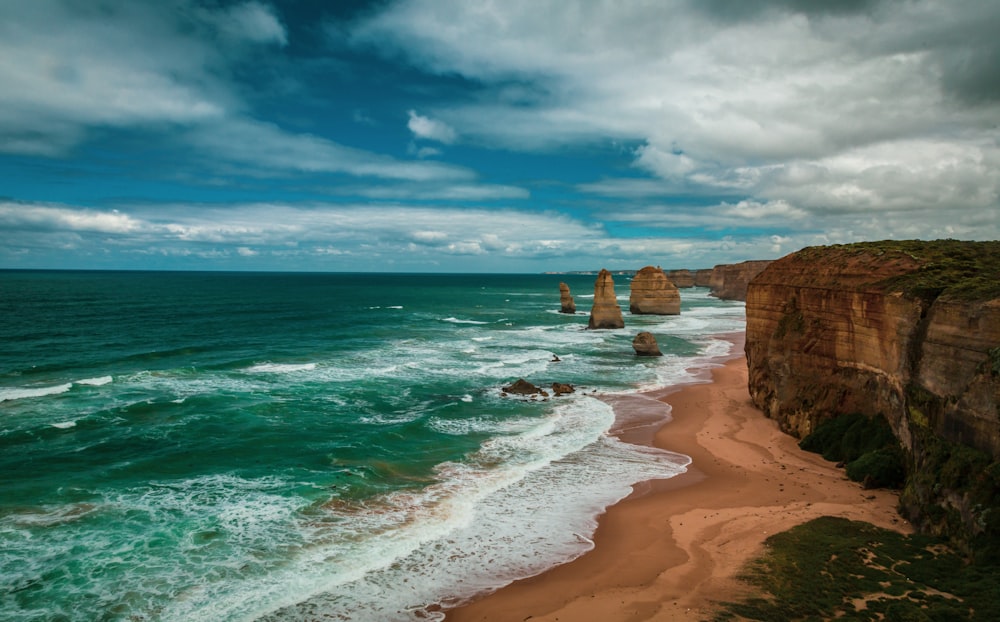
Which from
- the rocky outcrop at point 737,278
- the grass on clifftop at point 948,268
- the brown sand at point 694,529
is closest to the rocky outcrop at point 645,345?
the brown sand at point 694,529

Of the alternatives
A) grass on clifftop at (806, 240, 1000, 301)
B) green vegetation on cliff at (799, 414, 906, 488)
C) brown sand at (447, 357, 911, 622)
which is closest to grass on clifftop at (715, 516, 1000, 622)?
brown sand at (447, 357, 911, 622)

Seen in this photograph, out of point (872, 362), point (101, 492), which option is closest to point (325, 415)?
point (101, 492)

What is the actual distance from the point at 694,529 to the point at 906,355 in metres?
8.28

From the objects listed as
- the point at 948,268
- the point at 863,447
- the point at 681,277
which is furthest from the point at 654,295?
the point at 681,277

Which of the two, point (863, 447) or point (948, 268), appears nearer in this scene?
point (948, 268)

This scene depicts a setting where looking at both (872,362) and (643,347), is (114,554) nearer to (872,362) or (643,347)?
(872,362)

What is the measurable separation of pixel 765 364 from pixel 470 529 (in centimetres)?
1764

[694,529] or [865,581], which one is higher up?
[865,581]

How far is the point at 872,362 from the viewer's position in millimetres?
18844

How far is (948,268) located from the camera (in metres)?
17.1

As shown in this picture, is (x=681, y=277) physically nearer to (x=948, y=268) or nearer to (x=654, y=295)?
(x=654, y=295)

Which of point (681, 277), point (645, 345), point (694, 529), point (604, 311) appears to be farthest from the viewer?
point (681, 277)

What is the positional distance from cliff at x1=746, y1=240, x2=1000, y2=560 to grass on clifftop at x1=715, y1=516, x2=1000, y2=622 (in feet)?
3.85

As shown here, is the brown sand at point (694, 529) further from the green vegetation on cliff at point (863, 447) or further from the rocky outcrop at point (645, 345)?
the rocky outcrop at point (645, 345)
